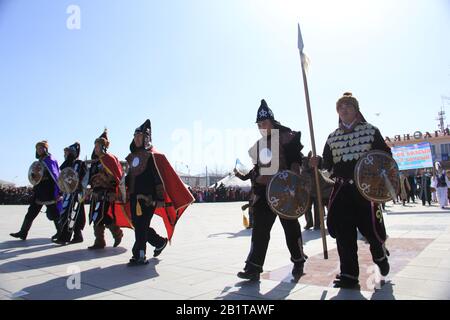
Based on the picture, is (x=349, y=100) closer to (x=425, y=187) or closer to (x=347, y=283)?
(x=347, y=283)

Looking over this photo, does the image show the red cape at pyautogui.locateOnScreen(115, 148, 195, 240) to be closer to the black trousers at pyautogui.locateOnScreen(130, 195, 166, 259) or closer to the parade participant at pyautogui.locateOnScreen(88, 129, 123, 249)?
the black trousers at pyautogui.locateOnScreen(130, 195, 166, 259)

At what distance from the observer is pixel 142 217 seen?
5.61 metres

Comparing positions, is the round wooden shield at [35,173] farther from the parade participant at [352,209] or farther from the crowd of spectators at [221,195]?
the crowd of spectators at [221,195]

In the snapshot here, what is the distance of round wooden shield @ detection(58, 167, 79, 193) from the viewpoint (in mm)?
7637

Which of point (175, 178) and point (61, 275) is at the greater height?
point (175, 178)

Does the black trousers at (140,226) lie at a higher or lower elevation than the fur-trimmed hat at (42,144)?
lower

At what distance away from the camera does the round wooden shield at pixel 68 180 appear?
7.64m

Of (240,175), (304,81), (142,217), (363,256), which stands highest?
(304,81)

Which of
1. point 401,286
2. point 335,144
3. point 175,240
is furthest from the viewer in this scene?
point 175,240

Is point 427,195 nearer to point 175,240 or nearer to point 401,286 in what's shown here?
point 175,240

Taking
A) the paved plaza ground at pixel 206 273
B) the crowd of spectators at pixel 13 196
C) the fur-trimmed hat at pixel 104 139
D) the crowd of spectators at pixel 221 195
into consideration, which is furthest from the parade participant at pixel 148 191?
the crowd of spectators at pixel 221 195

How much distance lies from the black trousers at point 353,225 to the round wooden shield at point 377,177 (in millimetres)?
201
